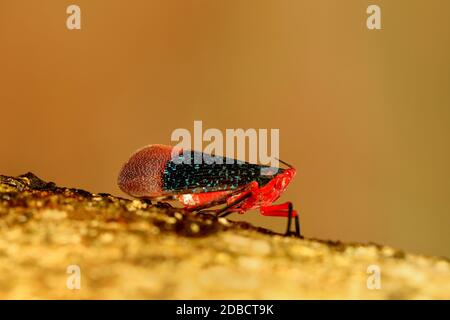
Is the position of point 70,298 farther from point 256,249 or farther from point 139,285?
point 256,249

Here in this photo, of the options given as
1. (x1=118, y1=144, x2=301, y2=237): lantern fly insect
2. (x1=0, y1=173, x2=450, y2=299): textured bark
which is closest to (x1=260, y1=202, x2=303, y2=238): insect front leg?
(x1=118, y1=144, x2=301, y2=237): lantern fly insect

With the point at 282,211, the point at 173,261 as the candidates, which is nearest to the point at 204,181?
the point at 282,211

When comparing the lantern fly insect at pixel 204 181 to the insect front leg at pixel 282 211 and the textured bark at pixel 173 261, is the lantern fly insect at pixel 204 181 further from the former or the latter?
the textured bark at pixel 173 261

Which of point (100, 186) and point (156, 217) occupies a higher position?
point (156, 217)

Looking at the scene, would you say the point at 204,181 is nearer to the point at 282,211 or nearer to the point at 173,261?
the point at 282,211

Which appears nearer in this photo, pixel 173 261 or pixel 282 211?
pixel 173 261

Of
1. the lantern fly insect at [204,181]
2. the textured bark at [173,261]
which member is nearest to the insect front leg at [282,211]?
the lantern fly insect at [204,181]

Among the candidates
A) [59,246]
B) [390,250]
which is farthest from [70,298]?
[390,250]

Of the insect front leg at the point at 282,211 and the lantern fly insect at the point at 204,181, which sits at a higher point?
the lantern fly insect at the point at 204,181
